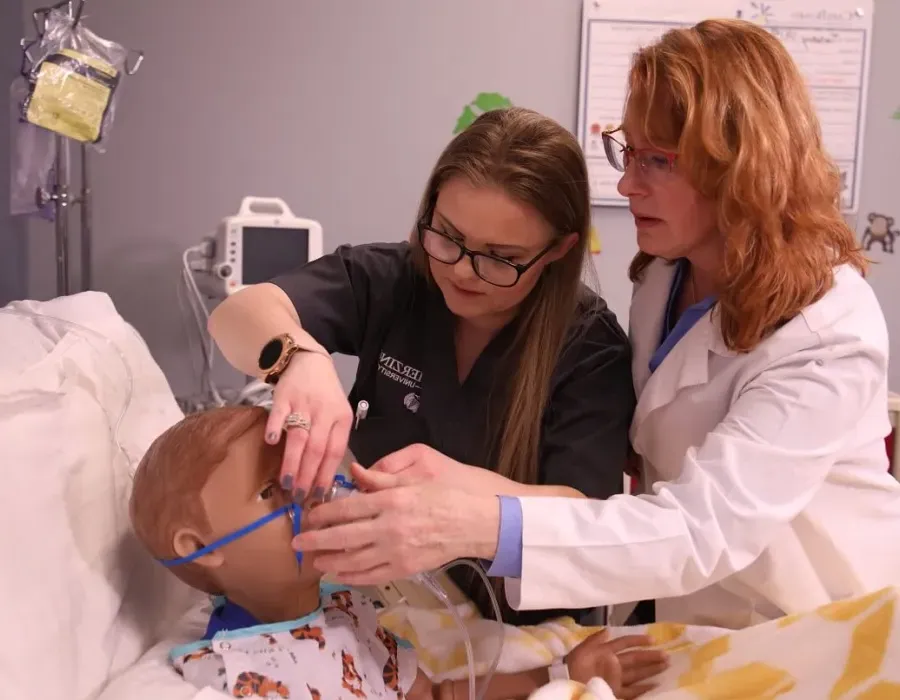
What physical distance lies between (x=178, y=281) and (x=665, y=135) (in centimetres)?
186

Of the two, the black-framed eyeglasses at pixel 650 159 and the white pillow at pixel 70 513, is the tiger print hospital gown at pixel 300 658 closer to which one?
the white pillow at pixel 70 513

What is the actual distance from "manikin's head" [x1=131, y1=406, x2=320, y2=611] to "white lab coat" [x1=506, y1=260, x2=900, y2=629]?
31cm

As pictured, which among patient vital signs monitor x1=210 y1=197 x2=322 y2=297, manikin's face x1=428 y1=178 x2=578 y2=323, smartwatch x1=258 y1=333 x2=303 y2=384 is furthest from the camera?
patient vital signs monitor x1=210 y1=197 x2=322 y2=297

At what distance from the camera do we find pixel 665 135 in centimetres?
117

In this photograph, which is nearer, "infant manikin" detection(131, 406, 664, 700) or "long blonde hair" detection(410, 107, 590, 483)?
"infant manikin" detection(131, 406, 664, 700)

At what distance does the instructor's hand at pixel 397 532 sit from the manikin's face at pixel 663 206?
1.66 ft

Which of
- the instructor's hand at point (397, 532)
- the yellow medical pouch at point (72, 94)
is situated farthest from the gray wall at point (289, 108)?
the instructor's hand at point (397, 532)

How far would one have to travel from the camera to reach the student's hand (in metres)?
1.18

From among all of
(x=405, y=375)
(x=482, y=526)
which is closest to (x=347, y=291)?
(x=405, y=375)

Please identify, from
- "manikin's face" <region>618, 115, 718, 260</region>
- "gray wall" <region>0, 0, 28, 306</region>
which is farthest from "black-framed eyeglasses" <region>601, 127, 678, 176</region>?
"gray wall" <region>0, 0, 28, 306</region>

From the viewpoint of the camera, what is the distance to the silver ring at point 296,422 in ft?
3.34

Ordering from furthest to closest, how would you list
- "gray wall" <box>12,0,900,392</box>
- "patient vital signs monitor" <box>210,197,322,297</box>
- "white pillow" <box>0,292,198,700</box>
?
"gray wall" <box>12,0,900,392</box>
"patient vital signs monitor" <box>210,197,322,297</box>
"white pillow" <box>0,292,198,700</box>

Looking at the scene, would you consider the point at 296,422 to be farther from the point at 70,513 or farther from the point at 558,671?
the point at 558,671

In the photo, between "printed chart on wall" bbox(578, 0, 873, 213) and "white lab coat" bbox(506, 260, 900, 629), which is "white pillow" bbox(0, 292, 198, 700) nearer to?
"white lab coat" bbox(506, 260, 900, 629)
